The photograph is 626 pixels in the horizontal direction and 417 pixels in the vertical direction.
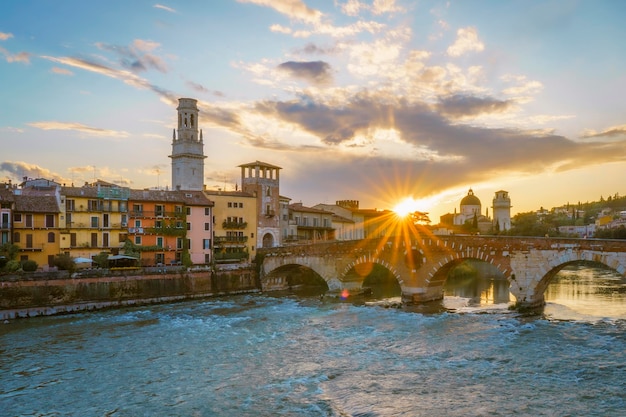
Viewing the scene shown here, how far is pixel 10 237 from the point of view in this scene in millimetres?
40312

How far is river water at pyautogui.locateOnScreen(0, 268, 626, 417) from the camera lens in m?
17.8

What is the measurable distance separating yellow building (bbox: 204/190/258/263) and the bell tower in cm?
941

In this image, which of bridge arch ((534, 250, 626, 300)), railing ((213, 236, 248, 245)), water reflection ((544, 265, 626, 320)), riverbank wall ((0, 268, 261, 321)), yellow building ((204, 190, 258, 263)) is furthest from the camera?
yellow building ((204, 190, 258, 263))

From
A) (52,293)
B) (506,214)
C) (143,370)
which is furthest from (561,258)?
(506,214)

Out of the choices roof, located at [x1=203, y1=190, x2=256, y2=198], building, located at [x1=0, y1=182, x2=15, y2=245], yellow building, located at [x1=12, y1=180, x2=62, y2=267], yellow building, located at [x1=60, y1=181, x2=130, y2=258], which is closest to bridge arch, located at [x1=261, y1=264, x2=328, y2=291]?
roof, located at [x1=203, y1=190, x2=256, y2=198]

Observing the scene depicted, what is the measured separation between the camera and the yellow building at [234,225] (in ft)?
174

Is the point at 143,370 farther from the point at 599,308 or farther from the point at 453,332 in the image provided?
the point at 599,308

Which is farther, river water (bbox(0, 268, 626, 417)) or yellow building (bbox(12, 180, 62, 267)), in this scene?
yellow building (bbox(12, 180, 62, 267))

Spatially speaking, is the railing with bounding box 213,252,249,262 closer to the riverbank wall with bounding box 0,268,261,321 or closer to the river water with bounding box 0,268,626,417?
the riverbank wall with bounding box 0,268,261,321

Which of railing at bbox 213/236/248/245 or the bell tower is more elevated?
the bell tower

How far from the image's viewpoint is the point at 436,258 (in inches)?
1476

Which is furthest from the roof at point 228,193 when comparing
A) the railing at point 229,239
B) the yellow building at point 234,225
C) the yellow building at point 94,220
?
the yellow building at point 94,220

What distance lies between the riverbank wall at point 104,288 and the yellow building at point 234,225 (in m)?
5.79

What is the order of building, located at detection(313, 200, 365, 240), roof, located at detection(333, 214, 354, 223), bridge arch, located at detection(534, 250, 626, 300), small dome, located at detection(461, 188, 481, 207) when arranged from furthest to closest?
1. small dome, located at detection(461, 188, 481, 207)
2. building, located at detection(313, 200, 365, 240)
3. roof, located at detection(333, 214, 354, 223)
4. bridge arch, located at detection(534, 250, 626, 300)
